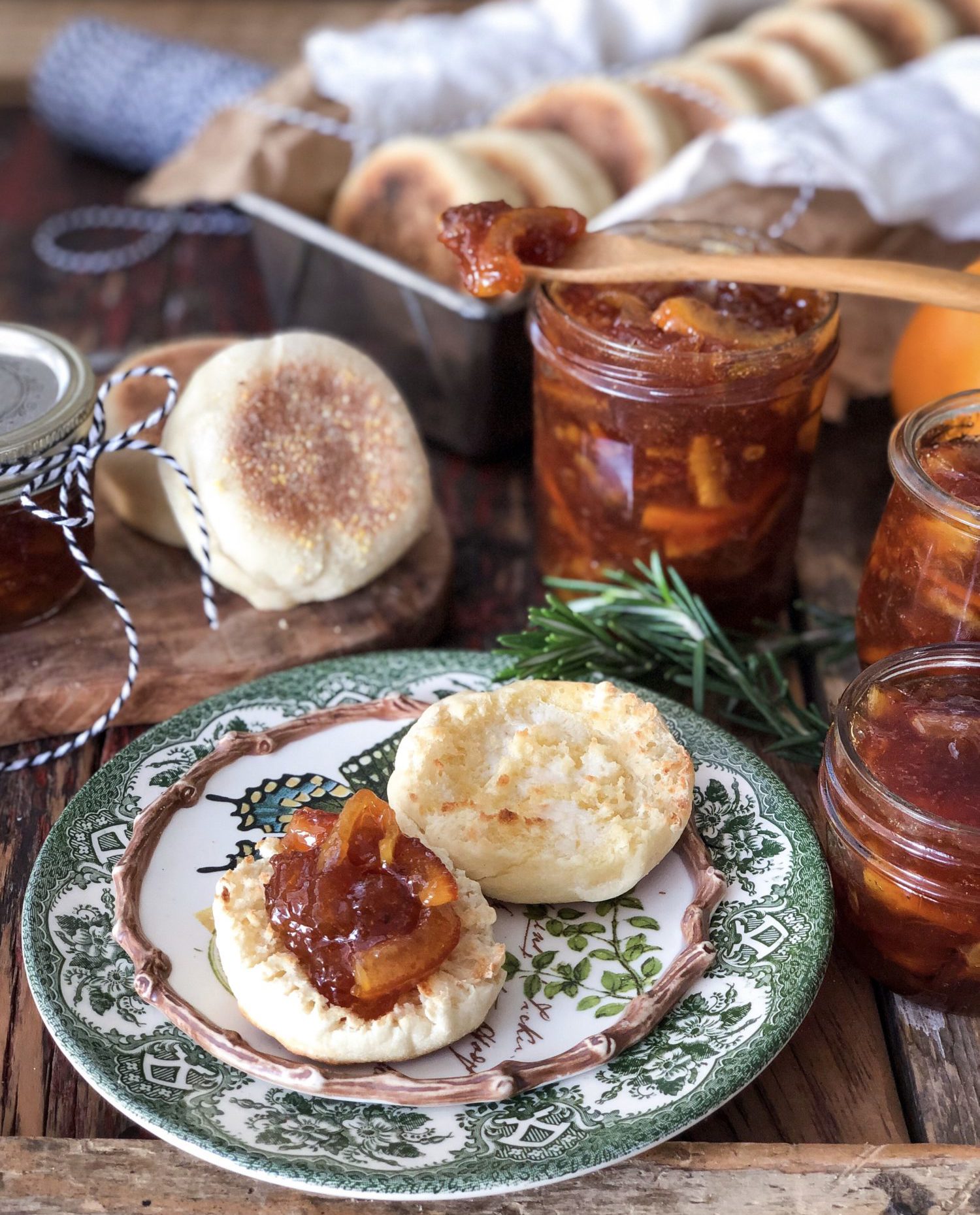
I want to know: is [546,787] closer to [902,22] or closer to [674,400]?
[674,400]

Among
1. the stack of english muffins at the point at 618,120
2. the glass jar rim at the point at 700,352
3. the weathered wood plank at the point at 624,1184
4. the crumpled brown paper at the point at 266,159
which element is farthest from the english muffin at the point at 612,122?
the weathered wood plank at the point at 624,1184

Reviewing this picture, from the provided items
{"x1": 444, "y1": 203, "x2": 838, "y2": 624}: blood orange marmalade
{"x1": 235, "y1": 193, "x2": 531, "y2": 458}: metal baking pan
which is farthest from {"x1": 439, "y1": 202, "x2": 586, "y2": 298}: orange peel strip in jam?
{"x1": 235, "y1": 193, "x2": 531, "y2": 458}: metal baking pan

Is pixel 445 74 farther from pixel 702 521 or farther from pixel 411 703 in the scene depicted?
pixel 411 703

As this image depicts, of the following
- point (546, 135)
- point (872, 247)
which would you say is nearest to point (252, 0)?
point (546, 135)

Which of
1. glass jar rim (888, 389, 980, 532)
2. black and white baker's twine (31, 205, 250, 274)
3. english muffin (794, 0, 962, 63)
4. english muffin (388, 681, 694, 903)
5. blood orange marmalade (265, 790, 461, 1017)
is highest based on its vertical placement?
english muffin (794, 0, 962, 63)

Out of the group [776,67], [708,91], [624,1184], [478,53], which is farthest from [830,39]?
[624,1184]

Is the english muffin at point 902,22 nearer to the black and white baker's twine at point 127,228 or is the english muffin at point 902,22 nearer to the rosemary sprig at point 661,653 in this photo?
the black and white baker's twine at point 127,228

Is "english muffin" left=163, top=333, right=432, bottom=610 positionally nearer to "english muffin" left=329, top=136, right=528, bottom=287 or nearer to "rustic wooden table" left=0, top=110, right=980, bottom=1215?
"rustic wooden table" left=0, top=110, right=980, bottom=1215
